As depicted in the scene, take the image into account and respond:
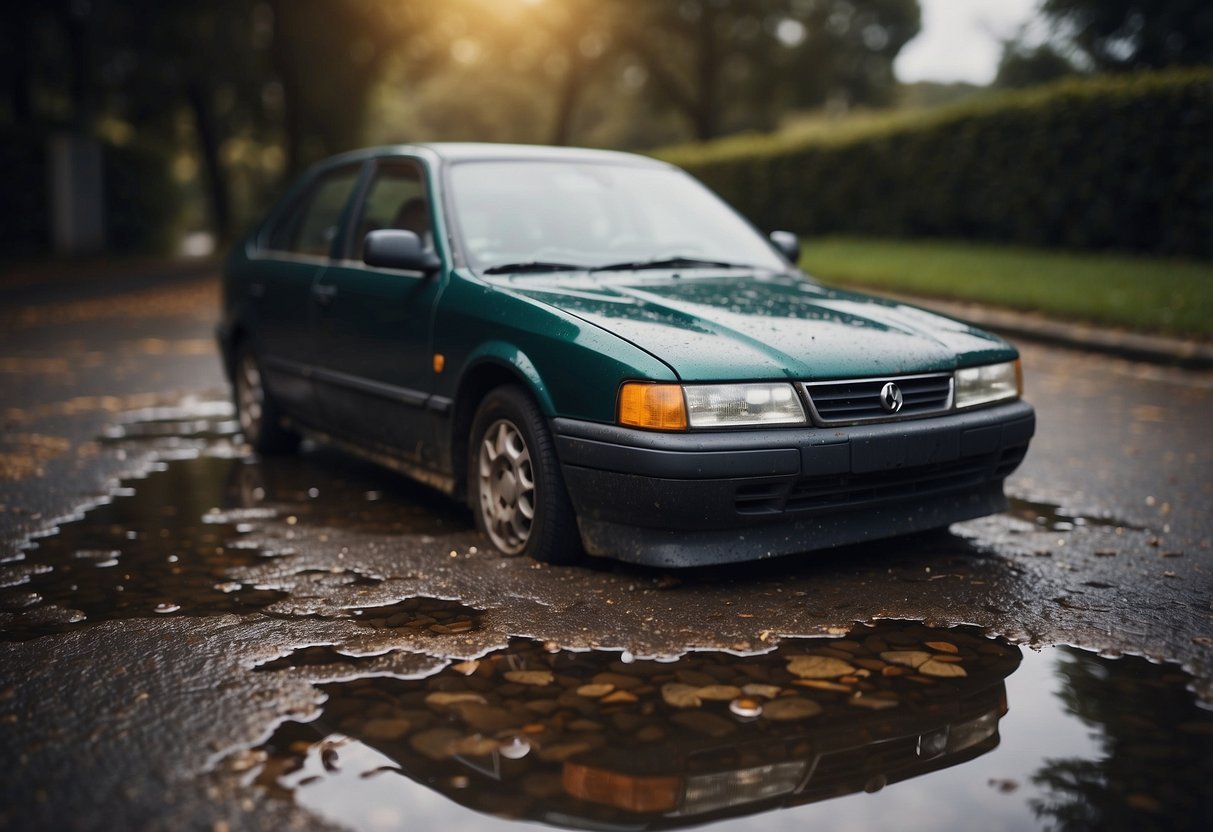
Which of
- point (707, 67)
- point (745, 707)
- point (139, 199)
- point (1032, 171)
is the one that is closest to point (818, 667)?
point (745, 707)

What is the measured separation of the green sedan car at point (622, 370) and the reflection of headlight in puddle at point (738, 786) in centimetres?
125

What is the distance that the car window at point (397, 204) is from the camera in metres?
5.51

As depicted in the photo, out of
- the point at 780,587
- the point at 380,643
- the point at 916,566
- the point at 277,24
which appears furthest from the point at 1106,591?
the point at 277,24

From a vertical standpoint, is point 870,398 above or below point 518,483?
above

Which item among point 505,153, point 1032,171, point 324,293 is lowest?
point 324,293

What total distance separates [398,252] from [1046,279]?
9168 mm

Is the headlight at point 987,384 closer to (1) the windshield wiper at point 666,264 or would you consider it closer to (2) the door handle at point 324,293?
(1) the windshield wiper at point 666,264

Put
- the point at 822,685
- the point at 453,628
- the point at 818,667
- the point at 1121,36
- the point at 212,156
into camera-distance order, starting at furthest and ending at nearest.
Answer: the point at 212,156
the point at 1121,36
the point at 453,628
the point at 818,667
the point at 822,685

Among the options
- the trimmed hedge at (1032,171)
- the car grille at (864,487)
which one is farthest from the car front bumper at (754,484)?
the trimmed hedge at (1032,171)

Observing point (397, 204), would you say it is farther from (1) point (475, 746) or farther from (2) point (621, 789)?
(2) point (621, 789)

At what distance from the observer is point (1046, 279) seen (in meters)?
12.6

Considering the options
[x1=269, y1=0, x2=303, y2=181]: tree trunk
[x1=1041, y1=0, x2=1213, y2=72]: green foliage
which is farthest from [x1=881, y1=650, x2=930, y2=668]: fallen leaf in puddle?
[x1=269, y1=0, x2=303, y2=181]: tree trunk

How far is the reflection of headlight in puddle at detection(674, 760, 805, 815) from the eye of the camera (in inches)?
108

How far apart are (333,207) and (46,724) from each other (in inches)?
145
